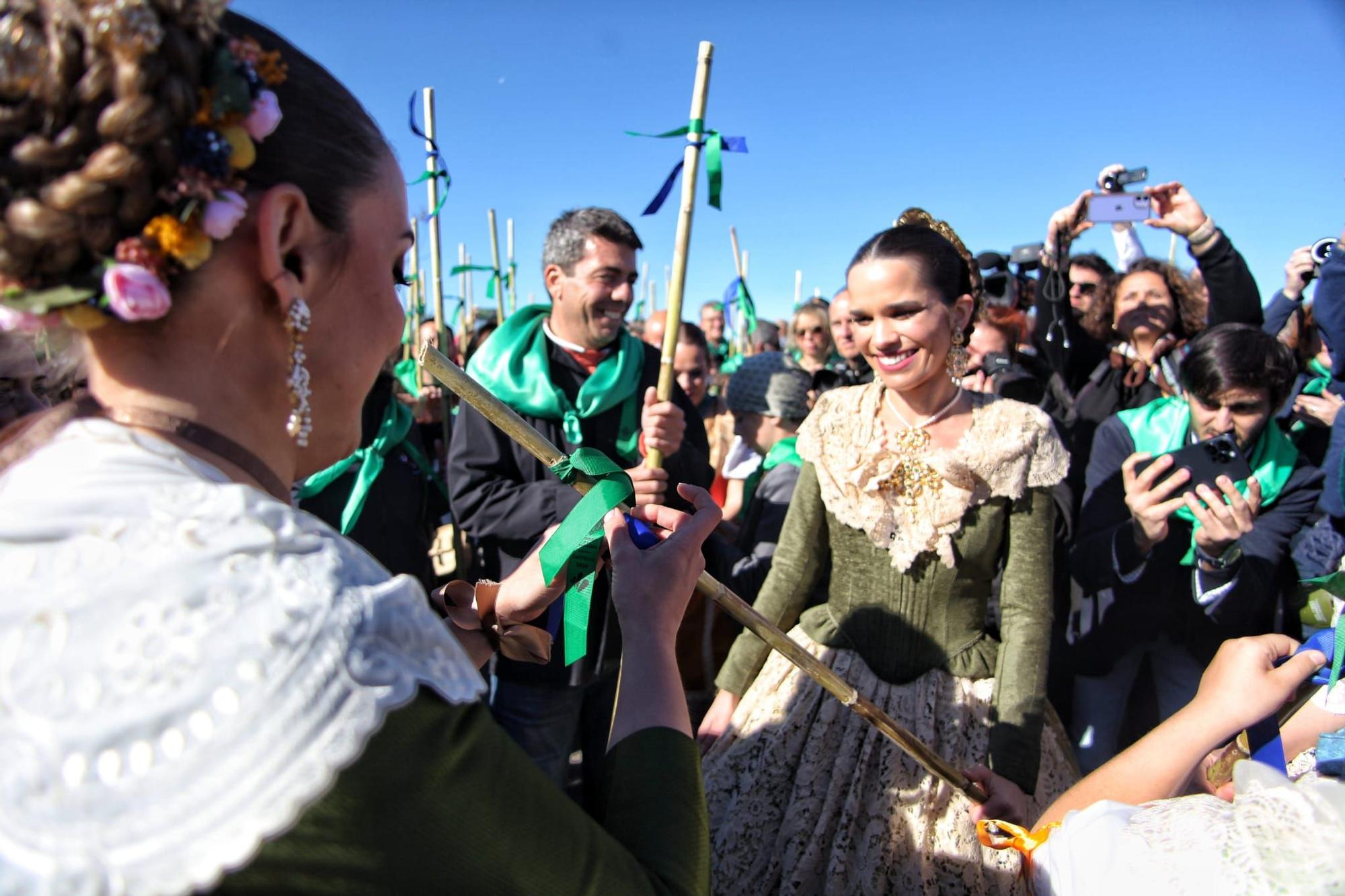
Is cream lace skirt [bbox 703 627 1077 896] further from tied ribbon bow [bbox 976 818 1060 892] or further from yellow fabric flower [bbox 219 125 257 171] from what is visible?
yellow fabric flower [bbox 219 125 257 171]

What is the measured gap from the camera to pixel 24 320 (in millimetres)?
800

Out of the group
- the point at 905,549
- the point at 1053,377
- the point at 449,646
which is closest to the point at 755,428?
the point at 1053,377

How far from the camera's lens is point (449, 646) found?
2.57 ft

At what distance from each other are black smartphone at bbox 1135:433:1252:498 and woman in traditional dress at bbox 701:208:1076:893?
64 centimetres

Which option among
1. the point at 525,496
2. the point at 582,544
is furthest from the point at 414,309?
the point at 582,544

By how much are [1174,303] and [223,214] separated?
12.0ft

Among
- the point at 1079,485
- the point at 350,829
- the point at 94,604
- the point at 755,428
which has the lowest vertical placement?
the point at 755,428

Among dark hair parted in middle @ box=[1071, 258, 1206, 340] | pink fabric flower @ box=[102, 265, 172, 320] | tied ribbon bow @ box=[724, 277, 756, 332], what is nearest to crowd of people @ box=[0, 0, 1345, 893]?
pink fabric flower @ box=[102, 265, 172, 320]

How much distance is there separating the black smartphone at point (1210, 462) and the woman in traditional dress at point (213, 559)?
2063 mm

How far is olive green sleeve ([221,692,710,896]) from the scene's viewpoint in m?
0.64

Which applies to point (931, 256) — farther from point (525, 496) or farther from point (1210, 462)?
point (525, 496)

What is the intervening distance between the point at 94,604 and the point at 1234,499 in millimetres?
2497

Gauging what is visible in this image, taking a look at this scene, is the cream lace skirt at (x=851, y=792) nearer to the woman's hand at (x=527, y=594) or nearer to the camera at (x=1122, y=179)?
the woman's hand at (x=527, y=594)

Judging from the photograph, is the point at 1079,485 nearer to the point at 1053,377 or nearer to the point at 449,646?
the point at 1053,377
